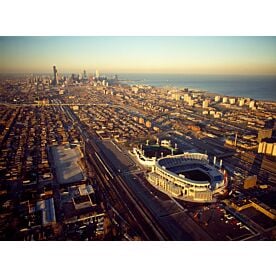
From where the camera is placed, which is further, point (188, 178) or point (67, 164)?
point (67, 164)

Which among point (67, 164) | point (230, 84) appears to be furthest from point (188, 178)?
point (230, 84)

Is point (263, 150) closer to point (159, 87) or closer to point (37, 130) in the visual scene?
point (37, 130)

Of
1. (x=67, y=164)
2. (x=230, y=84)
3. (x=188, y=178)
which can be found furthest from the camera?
(x=230, y=84)

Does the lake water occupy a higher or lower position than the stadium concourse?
higher

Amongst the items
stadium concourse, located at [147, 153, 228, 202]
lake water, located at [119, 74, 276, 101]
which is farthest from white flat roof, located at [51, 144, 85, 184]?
lake water, located at [119, 74, 276, 101]

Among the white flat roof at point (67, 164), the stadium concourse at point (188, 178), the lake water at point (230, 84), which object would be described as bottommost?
the white flat roof at point (67, 164)

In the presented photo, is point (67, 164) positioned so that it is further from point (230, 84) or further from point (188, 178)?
point (230, 84)

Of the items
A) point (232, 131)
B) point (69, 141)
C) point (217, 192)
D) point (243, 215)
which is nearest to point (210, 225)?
point (243, 215)

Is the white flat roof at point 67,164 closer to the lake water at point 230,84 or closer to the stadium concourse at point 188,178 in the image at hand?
the stadium concourse at point 188,178

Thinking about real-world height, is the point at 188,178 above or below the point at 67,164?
above

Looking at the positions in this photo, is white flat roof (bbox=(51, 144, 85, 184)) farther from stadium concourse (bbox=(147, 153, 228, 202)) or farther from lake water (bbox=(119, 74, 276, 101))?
lake water (bbox=(119, 74, 276, 101))

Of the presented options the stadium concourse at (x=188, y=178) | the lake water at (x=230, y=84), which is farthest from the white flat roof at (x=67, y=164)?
the lake water at (x=230, y=84)
